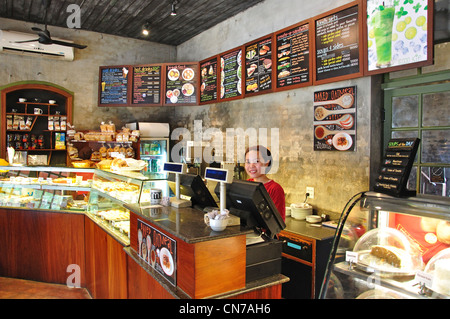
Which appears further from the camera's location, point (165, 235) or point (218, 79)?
point (218, 79)

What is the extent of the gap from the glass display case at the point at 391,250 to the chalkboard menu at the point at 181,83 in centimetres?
477

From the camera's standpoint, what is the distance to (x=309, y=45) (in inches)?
154

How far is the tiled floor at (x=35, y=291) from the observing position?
368 cm

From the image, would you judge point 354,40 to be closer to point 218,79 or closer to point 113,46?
point 218,79

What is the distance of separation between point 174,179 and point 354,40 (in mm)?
2345

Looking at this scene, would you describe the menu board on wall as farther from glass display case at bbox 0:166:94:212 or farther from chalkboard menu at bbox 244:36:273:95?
glass display case at bbox 0:166:94:212

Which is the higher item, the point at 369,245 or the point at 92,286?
the point at 369,245

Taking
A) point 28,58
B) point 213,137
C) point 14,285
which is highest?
point 28,58

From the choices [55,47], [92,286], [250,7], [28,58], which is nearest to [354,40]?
[250,7]

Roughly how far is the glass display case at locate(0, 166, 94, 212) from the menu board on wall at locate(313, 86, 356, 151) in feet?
9.41

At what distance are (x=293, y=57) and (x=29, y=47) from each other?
4.71 metres

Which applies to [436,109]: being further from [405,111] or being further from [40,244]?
[40,244]

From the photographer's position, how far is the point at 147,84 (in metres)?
6.40

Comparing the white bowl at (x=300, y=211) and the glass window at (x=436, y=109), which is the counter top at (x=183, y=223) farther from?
the glass window at (x=436, y=109)
